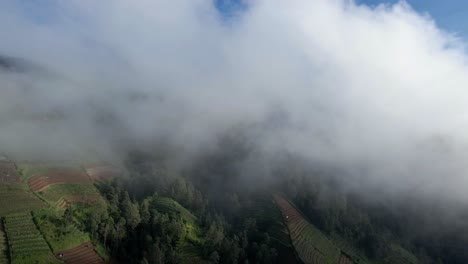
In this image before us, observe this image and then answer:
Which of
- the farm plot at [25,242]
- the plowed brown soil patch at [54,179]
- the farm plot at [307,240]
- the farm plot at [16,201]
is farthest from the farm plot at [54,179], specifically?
the farm plot at [307,240]

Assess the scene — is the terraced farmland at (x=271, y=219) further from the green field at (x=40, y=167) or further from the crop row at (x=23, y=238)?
the crop row at (x=23, y=238)

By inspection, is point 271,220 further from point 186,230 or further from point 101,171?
point 101,171

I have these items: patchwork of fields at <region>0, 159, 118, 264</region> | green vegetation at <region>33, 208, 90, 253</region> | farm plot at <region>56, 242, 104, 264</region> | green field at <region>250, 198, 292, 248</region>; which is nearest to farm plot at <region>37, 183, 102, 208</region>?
patchwork of fields at <region>0, 159, 118, 264</region>

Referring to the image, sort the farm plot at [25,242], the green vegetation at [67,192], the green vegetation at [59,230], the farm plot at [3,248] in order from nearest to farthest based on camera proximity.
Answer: the farm plot at [3,248]
the farm plot at [25,242]
the green vegetation at [59,230]
the green vegetation at [67,192]

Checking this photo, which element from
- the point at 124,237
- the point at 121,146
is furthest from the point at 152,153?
the point at 124,237

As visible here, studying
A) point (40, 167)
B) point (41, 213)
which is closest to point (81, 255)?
point (41, 213)

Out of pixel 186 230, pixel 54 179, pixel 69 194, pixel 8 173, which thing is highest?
pixel 186 230

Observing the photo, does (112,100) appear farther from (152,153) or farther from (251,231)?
(251,231)

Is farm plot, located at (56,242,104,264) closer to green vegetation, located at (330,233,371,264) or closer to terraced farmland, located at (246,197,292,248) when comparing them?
terraced farmland, located at (246,197,292,248)
